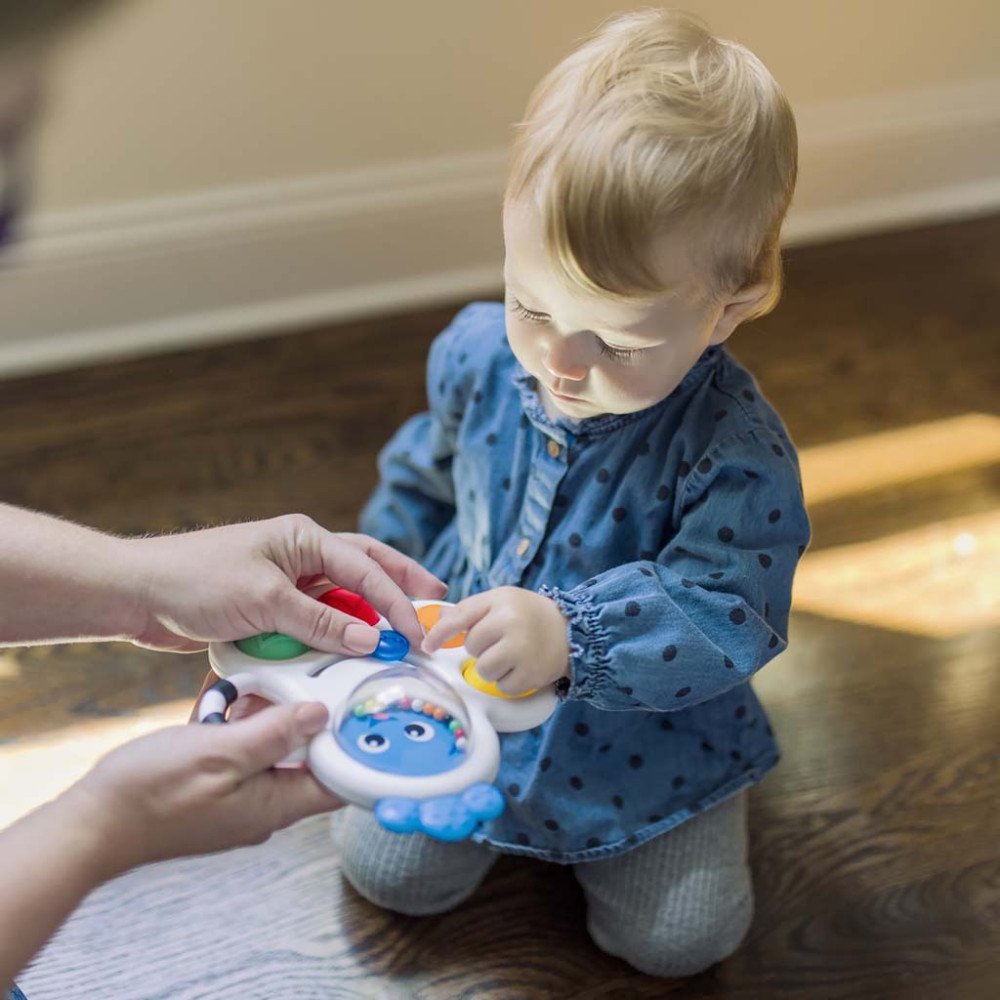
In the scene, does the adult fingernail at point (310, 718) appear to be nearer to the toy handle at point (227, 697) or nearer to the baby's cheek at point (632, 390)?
the toy handle at point (227, 697)

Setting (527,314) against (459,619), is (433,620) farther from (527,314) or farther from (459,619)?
(527,314)

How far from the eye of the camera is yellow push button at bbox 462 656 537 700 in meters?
0.82

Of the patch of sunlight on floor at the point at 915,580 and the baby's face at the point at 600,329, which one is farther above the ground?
the baby's face at the point at 600,329

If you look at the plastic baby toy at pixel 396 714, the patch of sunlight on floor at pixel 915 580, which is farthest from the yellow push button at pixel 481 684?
the patch of sunlight on floor at pixel 915 580

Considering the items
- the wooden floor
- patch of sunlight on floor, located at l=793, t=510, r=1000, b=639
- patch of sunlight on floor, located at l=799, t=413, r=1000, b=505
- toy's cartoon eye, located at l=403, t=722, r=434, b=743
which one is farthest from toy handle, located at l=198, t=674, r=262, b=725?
patch of sunlight on floor, located at l=799, t=413, r=1000, b=505

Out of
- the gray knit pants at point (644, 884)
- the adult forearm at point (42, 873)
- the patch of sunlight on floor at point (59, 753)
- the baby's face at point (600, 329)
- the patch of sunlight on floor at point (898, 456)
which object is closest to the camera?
the adult forearm at point (42, 873)

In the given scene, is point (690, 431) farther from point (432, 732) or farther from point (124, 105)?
point (124, 105)

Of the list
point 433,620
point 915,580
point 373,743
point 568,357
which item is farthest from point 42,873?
point 915,580

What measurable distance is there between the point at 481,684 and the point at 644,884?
0.28m

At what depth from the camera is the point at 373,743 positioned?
0.77m

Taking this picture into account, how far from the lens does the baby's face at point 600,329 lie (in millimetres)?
767

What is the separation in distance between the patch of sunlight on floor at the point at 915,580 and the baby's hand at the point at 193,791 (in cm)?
69

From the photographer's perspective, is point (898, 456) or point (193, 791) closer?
point (193, 791)

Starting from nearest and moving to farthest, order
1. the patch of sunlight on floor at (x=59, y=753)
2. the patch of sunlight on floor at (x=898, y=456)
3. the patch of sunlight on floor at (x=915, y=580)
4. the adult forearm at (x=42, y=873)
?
the adult forearm at (x=42, y=873), the patch of sunlight on floor at (x=59, y=753), the patch of sunlight on floor at (x=915, y=580), the patch of sunlight on floor at (x=898, y=456)
